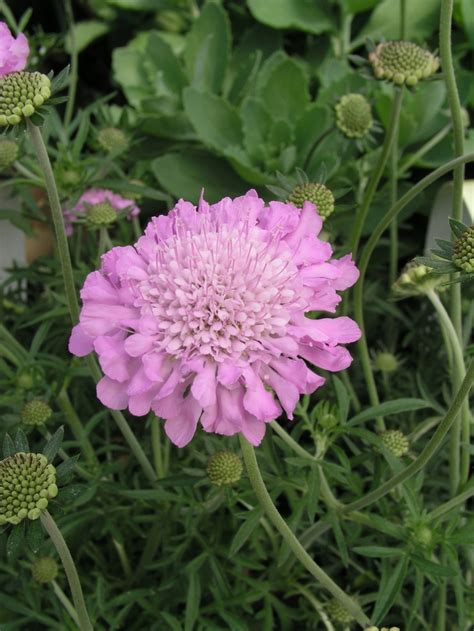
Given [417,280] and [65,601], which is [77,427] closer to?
[65,601]

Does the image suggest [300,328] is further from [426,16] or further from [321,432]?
[426,16]

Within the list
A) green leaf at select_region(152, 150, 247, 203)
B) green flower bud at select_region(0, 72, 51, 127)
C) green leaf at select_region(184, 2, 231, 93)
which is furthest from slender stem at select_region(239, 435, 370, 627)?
green leaf at select_region(184, 2, 231, 93)

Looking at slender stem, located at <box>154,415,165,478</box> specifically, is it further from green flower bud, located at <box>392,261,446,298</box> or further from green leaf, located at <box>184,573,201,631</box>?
green flower bud, located at <box>392,261,446,298</box>

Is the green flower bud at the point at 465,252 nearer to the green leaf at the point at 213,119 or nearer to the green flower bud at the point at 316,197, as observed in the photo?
the green flower bud at the point at 316,197

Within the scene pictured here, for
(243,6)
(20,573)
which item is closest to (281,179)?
(20,573)

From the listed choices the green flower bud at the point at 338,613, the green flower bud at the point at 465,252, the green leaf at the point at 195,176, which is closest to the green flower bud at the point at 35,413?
the green flower bud at the point at 338,613

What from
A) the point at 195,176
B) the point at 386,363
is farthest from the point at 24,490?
the point at 195,176
